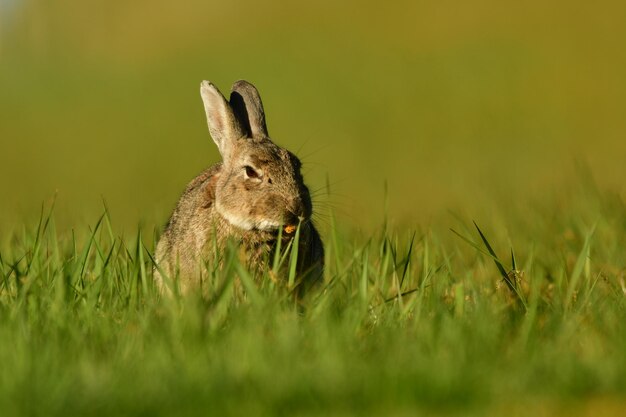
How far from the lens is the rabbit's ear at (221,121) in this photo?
268 inches

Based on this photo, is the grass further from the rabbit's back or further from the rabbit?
the rabbit's back

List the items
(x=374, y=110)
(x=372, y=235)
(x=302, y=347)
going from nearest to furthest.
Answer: (x=302, y=347)
(x=372, y=235)
(x=374, y=110)

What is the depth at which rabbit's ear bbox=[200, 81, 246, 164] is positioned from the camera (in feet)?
22.3

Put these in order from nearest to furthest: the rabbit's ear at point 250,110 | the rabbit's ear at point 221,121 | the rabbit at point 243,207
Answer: the rabbit at point 243,207 < the rabbit's ear at point 221,121 < the rabbit's ear at point 250,110

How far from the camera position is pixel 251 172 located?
6469 millimetres

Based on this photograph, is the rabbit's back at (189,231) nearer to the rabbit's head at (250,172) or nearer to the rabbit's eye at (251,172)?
the rabbit's head at (250,172)

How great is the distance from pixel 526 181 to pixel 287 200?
5.82 meters

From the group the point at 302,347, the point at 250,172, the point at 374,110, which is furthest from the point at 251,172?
the point at 374,110

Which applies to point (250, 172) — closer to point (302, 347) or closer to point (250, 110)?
point (250, 110)

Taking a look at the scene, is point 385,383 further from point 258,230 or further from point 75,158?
point 75,158

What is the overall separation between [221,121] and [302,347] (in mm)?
2944

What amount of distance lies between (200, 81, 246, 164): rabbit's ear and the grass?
142 cm

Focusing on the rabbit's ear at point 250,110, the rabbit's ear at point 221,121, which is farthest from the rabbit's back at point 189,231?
the rabbit's ear at point 250,110

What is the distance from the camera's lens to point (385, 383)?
12.5 ft
